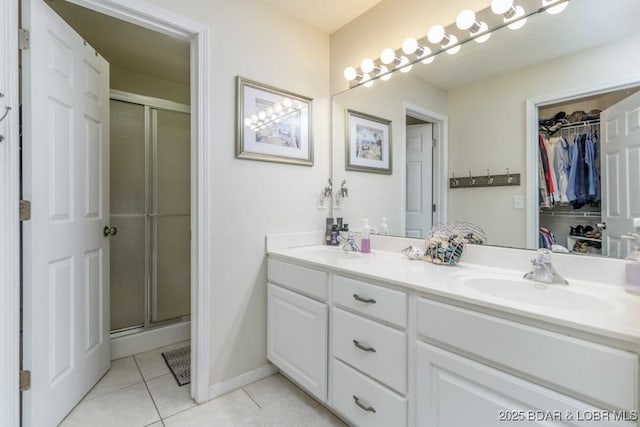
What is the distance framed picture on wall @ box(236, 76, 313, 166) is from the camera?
1841 millimetres

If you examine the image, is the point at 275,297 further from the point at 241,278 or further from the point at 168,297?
the point at 168,297

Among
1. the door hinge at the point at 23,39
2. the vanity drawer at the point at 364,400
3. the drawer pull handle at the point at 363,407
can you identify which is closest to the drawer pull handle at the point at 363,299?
the vanity drawer at the point at 364,400

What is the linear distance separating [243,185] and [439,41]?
1.37m

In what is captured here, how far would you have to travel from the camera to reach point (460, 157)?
167 cm

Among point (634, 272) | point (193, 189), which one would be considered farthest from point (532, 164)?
point (193, 189)

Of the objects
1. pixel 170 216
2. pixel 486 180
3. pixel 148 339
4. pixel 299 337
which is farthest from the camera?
pixel 170 216

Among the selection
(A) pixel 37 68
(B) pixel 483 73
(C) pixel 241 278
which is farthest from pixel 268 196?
(B) pixel 483 73

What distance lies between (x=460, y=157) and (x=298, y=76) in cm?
122

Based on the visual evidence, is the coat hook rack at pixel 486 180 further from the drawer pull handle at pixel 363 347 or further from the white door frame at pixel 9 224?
the white door frame at pixel 9 224

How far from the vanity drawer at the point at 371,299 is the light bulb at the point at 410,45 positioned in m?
1.37

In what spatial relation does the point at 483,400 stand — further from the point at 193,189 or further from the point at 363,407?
the point at 193,189

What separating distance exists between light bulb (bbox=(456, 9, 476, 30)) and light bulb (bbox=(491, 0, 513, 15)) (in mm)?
91

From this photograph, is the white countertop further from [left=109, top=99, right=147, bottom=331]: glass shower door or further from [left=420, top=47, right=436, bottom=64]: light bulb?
[left=109, top=99, right=147, bottom=331]: glass shower door

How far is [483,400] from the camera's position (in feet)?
3.11
